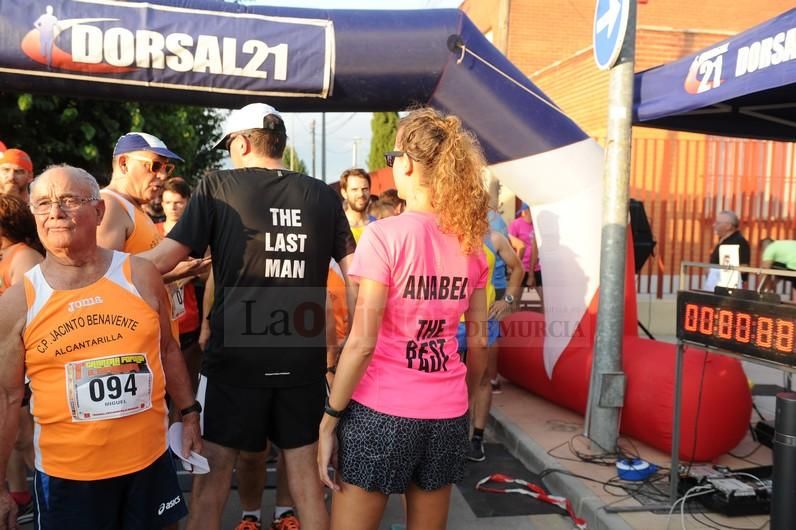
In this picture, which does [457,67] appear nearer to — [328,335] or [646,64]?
[328,335]

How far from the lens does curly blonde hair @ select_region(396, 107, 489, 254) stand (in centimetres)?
215

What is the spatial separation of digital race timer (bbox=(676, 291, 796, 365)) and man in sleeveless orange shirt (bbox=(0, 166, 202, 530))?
2.78m

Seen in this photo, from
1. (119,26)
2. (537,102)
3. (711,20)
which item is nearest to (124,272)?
(119,26)

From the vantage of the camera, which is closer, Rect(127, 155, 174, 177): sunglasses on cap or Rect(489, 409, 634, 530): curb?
Rect(127, 155, 174, 177): sunglasses on cap

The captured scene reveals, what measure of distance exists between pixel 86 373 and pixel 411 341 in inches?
43.5

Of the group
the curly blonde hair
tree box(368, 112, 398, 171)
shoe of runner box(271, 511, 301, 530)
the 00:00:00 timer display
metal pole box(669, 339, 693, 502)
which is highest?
tree box(368, 112, 398, 171)

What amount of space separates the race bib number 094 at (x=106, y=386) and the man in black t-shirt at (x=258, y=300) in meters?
0.49

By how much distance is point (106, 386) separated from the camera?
218cm

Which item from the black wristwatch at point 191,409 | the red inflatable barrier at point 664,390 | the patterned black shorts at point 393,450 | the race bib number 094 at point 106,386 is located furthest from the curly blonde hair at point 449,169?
the red inflatable barrier at point 664,390

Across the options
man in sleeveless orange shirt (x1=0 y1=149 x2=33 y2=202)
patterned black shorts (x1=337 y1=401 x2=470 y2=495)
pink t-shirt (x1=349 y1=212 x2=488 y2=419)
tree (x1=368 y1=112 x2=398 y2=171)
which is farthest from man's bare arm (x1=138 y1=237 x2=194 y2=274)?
tree (x1=368 y1=112 x2=398 y2=171)

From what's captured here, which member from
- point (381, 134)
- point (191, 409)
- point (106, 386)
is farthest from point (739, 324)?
point (381, 134)

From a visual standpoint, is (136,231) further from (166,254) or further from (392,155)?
(392,155)

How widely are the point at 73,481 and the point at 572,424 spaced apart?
413 centimetres

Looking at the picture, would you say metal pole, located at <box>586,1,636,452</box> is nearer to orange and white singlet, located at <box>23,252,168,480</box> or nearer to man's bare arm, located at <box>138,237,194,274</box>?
man's bare arm, located at <box>138,237,194,274</box>
